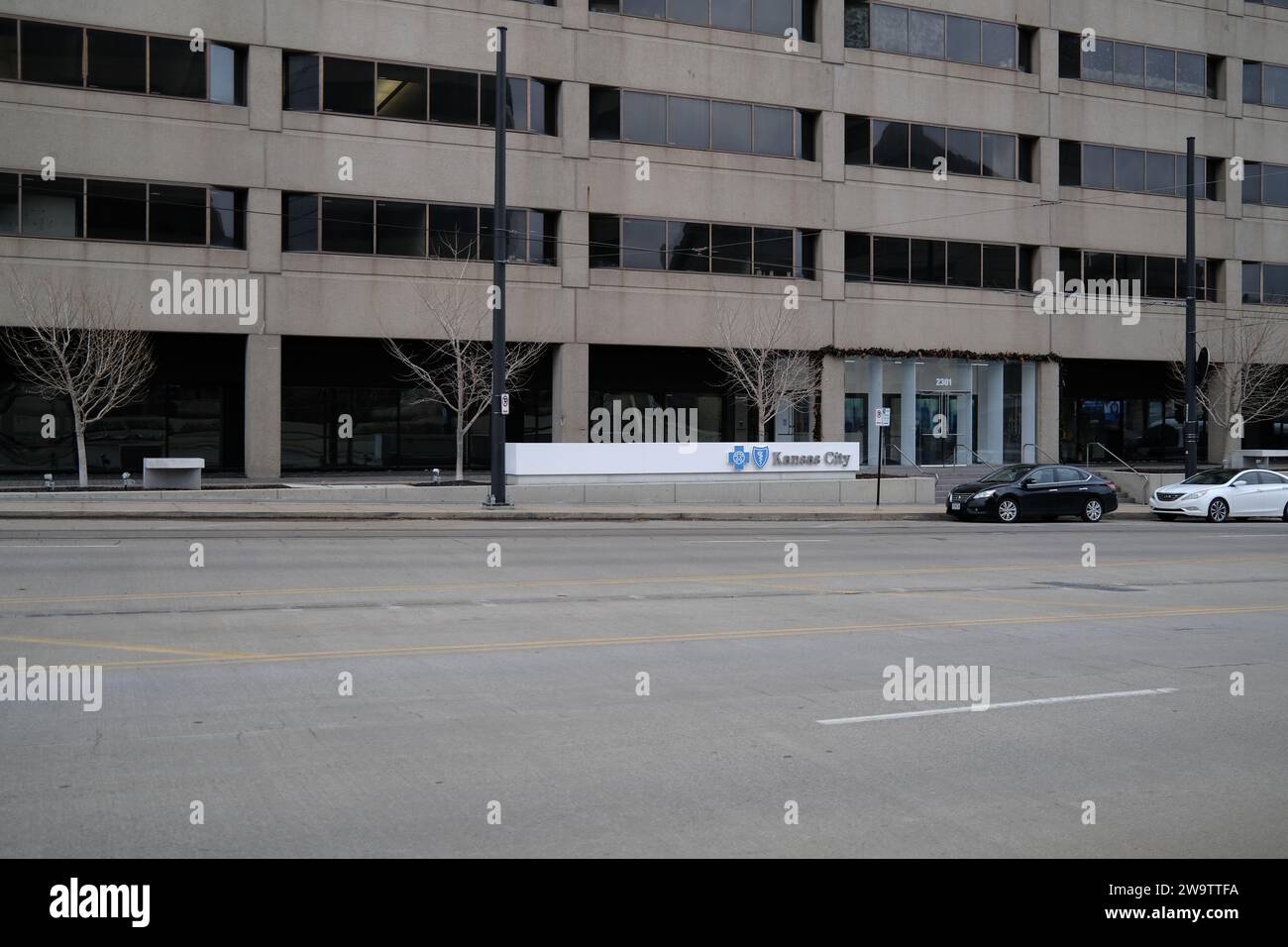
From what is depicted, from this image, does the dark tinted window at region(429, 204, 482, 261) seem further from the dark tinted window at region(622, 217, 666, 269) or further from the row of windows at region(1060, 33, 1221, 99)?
the row of windows at region(1060, 33, 1221, 99)

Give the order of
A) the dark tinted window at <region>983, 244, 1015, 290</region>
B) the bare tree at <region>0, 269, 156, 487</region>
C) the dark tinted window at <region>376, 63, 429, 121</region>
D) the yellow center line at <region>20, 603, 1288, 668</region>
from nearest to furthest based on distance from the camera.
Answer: the yellow center line at <region>20, 603, 1288, 668</region> < the bare tree at <region>0, 269, 156, 487</region> < the dark tinted window at <region>376, 63, 429, 121</region> < the dark tinted window at <region>983, 244, 1015, 290</region>

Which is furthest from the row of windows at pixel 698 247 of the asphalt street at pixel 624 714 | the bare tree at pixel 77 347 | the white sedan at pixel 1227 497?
the asphalt street at pixel 624 714

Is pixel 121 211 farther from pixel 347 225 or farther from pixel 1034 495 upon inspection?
pixel 1034 495

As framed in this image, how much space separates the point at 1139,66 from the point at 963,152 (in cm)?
922

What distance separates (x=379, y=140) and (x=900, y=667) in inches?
1188

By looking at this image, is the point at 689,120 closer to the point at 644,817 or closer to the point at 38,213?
the point at 38,213

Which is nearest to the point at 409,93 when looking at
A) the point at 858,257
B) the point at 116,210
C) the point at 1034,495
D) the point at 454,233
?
the point at 454,233

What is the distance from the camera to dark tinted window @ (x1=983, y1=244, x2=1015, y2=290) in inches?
1801

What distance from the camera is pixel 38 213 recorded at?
33.4 m

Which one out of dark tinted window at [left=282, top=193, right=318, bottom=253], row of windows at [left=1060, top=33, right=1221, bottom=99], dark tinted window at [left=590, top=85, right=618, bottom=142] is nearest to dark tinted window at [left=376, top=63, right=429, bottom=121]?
dark tinted window at [left=282, top=193, right=318, bottom=253]

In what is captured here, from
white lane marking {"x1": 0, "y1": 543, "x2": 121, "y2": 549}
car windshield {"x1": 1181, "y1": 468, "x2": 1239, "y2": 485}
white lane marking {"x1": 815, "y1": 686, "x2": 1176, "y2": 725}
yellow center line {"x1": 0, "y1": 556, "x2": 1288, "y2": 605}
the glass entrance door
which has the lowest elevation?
white lane marking {"x1": 815, "y1": 686, "x2": 1176, "y2": 725}

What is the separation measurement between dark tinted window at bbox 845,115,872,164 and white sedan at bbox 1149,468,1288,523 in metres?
16.3

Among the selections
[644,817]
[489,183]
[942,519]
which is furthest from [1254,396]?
[644,817]

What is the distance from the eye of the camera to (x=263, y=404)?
1411 inches
